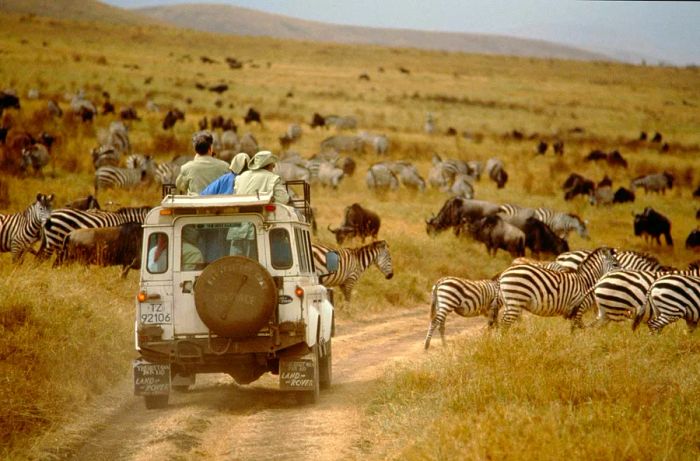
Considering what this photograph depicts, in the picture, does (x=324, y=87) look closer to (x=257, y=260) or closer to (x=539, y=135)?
(x=539, y=135)

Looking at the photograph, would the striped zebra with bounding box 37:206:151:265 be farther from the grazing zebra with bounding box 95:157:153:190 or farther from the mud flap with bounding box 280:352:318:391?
the grazing zebra with bounding box 95:157:153:190

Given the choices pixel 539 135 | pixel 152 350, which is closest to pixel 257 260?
pixel 152 350

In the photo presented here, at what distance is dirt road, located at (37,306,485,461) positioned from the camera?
26.7 feet

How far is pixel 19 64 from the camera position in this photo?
2183 inches

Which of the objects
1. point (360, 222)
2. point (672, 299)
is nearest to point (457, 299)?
point (672, 299)

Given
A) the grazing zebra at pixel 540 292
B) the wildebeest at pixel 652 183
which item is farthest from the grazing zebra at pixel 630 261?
the wildebeest at pixel 652 183

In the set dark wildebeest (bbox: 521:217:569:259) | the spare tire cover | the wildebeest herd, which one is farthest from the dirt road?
dark wildebeest (bbox: 521:217:569:259)

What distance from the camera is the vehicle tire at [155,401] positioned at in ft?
32.2

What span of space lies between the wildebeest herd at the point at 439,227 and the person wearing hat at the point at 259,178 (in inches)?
167

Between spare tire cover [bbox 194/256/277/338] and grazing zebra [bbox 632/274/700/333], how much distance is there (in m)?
6.08

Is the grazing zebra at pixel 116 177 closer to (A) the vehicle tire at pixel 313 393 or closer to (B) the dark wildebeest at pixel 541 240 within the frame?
(B) the dark wildebeest at pixel 541 240

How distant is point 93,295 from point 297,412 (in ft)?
15.2

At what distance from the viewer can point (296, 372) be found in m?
9.77

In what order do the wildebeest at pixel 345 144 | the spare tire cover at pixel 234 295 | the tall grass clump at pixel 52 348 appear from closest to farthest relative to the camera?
the tall grass clump at pixel 52 348
the spare tire cover at pixel 234 295
the wildebeest at pixel 345 144
